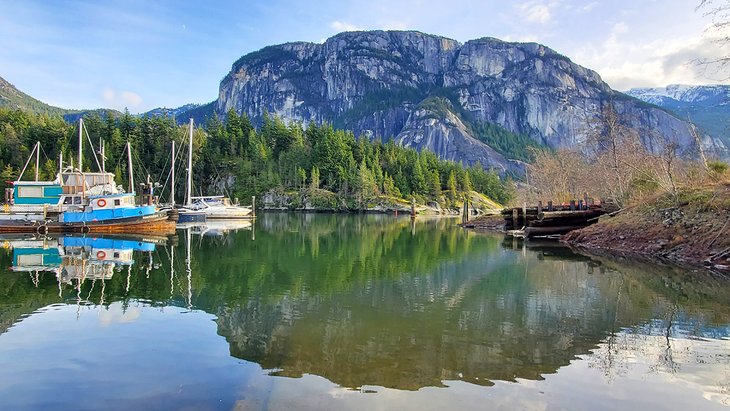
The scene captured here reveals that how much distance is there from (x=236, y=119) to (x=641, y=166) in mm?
112343

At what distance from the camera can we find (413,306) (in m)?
14.5

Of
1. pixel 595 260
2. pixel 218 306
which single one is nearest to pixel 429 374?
pixel 218 306

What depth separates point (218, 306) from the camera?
46.7 feet

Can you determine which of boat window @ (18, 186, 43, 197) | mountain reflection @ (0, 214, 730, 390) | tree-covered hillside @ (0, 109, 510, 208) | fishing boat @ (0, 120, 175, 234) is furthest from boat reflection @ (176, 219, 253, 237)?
tree-covered hillside @ (0, 109, 510, 208)

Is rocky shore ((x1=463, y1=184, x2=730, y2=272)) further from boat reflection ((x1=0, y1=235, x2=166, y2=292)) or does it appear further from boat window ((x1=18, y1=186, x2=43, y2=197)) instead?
boat window ((x1=18, y1=186, x2=43, y2=197))

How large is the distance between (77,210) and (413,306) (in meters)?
39.2

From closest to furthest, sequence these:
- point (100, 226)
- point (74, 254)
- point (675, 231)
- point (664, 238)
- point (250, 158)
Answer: point (74, 254), point (675, 231), point (664, 238), point (100, 226), point (250, 158)

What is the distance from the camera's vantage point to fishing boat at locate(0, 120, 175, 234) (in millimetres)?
40750

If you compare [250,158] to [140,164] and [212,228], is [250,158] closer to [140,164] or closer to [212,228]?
[140,164]

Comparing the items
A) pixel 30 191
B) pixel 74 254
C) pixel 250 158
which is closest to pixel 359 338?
pixel 74 254

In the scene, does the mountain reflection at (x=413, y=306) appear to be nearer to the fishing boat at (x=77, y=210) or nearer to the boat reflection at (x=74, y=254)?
the boat reflection at (x=74, y=254)

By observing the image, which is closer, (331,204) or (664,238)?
(664,238)

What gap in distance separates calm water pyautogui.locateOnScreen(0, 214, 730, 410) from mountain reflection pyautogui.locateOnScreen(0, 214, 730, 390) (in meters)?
0.07

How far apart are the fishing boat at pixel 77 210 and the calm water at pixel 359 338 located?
20767 millimetres
